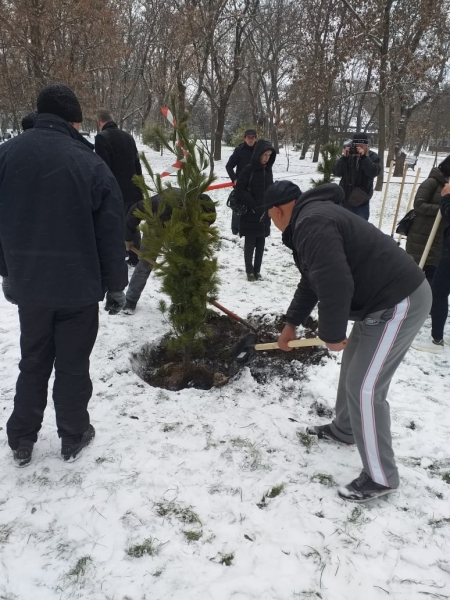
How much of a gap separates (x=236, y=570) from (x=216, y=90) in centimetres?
2381

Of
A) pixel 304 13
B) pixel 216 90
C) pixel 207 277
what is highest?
pixel 304 13

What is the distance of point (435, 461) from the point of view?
2822 mm

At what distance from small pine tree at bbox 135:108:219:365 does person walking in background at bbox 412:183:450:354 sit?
89.7 inches

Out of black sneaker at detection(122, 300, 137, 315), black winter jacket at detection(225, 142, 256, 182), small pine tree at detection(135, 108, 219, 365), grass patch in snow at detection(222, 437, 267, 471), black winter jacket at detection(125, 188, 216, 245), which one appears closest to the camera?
grass patch in snow at detection(222, 437, 267, 471)

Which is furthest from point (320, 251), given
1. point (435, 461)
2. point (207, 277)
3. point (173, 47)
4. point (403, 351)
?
point (173, 47)

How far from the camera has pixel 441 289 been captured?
4141 millimetres

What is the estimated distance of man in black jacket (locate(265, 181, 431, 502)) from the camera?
2029 mm

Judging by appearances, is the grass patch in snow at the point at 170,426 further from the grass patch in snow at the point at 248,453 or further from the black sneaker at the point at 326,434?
the black sneaker at the point at 326,434

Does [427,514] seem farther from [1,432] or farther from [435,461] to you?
[1,432]

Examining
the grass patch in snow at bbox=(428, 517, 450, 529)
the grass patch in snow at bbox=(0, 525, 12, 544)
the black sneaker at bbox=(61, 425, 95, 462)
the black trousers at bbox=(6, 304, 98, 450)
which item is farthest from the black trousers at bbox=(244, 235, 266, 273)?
the grass patch in snow at bbox=(0, 525, 12, 544)

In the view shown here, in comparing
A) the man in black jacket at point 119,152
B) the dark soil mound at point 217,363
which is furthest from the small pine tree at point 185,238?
the man in black jacket at point 119,152

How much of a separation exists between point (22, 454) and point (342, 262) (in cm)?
232

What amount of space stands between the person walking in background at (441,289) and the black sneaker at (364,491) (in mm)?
Result: 2292

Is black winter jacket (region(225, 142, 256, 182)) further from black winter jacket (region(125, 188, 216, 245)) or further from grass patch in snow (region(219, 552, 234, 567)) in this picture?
grass patch in snow (region(219, 552, 234, 567))
